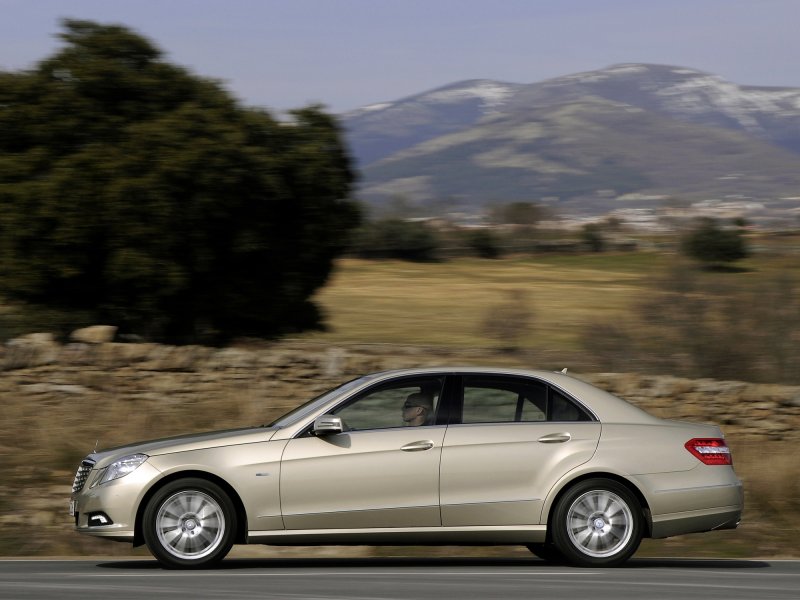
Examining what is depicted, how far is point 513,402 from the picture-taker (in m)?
9.59

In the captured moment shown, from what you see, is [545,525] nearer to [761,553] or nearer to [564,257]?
[761,553]

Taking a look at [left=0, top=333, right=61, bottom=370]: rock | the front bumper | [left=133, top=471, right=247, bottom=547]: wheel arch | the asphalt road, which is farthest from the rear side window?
[left=0, top=333, right=61, bottom=370]: rock

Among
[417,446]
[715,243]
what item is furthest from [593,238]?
[417,446]

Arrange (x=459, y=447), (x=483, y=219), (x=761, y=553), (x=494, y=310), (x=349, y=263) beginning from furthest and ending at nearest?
1. (x=483, y=219)
2. (x=349, y=263)
3. (x=494, y=310)
4. (x=761, y=553)
5. (x=459, y=447)

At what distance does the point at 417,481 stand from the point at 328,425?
29.1 inches

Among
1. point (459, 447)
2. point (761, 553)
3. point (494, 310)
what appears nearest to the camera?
point (459, 447)

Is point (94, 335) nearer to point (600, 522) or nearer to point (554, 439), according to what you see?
point (554, 439)

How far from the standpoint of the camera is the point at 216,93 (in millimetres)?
21344

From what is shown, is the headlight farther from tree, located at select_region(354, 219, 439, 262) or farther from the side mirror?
tree, located at select_region(354, 219, 439, 262)

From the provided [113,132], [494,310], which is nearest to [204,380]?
[113,132]

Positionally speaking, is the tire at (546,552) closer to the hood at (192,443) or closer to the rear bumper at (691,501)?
the rear bumper at (691,501)

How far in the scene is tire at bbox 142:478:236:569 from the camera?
9.12 m

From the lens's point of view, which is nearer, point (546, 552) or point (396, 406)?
point (396, 406)

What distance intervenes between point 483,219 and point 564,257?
16.9 meters
